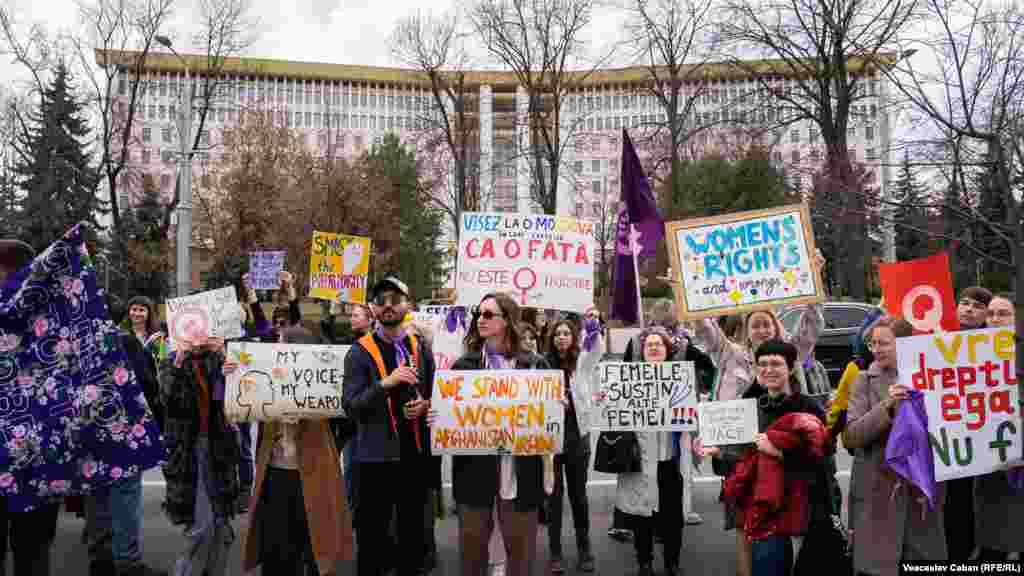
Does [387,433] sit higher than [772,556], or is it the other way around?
[387,433]

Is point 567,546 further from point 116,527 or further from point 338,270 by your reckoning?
point 338,270

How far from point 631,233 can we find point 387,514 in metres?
3.49

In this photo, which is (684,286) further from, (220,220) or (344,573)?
(220,220)

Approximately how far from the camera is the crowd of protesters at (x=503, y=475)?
13.4ft

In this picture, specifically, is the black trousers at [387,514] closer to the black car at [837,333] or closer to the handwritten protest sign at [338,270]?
the handwritten protest sign at [338,270]

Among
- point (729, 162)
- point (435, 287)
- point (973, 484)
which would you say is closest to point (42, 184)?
point (435, 287)

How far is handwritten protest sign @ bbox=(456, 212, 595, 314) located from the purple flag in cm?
27

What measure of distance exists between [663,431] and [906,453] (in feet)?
6.66

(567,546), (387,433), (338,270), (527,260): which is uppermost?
(338,270)

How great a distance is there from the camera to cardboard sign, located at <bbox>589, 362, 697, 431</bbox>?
18.6ft

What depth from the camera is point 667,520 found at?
5621 millimetres

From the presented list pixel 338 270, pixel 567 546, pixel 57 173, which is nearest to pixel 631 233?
pixel 567 546

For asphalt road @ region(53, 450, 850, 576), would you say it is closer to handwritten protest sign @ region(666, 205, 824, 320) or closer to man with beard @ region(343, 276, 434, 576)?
man with beard @ region(343, 276, 434, 576)

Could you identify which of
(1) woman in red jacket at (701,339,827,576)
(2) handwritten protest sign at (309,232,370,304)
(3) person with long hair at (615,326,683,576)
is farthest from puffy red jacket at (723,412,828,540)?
(2) handwritten protest sign at (309,232,370,304)
